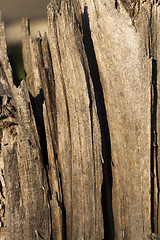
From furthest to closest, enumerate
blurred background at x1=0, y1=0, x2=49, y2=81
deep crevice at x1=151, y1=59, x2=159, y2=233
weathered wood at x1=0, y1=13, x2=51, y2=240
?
1. blurred background at x1=0, y1=0, x2=49, y2=81
2. deep crevice at x1=151, y1=59, x2=159, y2=233
3. weathered wood at x1=0, y1=13, x2=51, y2=240

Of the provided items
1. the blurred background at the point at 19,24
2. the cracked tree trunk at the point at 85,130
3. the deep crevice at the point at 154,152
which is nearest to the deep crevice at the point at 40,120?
the cracked tree trunk at the point at 85,130

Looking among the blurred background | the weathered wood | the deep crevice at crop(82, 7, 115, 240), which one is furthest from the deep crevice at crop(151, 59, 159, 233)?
the blurred background

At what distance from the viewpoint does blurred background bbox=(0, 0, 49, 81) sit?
6.67 feet

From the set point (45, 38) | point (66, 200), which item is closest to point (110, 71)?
point (45, 38)

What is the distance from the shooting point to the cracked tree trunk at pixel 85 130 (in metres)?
1.75

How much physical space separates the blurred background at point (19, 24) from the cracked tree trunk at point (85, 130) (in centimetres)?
18

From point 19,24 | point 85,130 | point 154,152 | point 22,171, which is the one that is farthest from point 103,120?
point 19,24

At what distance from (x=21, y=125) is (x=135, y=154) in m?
0.67

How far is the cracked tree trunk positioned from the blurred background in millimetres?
184

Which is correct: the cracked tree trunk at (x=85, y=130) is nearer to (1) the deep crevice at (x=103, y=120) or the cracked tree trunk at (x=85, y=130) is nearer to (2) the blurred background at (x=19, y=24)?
(1) the deep crevice at (x=103, y=120)

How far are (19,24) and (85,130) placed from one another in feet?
2.86

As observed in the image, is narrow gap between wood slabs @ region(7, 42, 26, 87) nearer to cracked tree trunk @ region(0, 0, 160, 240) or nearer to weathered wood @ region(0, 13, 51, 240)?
cracked tree trunk @ region(0, 0, 160, 240)

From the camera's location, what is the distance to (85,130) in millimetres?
1773

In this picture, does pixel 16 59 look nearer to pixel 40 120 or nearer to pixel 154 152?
pixel 40 120
